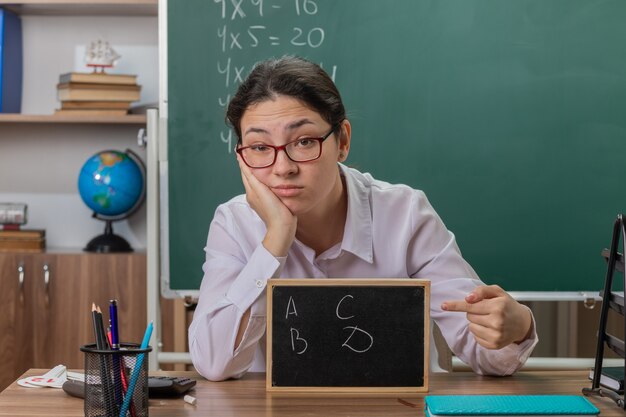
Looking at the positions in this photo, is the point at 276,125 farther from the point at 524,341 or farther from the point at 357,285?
the point at 524,341

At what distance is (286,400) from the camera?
1.40 metres

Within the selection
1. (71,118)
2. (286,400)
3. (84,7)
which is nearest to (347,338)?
(286,400)

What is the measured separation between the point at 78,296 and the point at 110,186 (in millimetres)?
422

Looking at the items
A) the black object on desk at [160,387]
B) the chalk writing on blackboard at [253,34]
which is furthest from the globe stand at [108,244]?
the black object on desk at [160,387]

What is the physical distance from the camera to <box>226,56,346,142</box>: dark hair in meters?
1.72

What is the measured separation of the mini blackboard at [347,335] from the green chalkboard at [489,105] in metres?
1.29

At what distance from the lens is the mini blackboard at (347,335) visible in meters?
1.44

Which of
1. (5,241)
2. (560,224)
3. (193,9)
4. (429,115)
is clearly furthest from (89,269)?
(560,224)

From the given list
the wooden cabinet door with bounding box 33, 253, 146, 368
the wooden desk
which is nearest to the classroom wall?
the wooden cabinet door with bounding box 33, 253, 146, 368

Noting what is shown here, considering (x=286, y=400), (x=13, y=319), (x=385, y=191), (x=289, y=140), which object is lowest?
(x=13, y=319)

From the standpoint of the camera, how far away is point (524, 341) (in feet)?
5.18

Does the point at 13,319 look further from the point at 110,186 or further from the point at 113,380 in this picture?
the point at 113,380

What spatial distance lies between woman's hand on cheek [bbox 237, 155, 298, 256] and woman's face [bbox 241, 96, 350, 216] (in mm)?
18

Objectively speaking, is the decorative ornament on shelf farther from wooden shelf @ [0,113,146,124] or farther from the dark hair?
the dark hair
